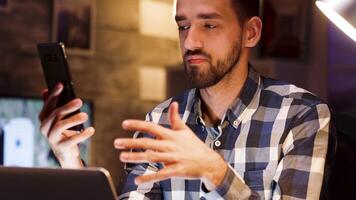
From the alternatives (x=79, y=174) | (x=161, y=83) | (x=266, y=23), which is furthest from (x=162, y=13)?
(x=79, y=174)

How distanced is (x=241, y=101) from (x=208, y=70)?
12 centimetres

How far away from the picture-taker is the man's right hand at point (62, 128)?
1.45 meters

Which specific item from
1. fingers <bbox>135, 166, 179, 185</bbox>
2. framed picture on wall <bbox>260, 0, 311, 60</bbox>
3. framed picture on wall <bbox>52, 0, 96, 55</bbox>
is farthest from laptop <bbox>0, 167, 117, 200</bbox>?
framed picture on wall <bbox>260, 0, 311, 60</bbox>

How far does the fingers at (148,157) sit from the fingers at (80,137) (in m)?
0.36

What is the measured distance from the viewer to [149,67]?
3594 mm

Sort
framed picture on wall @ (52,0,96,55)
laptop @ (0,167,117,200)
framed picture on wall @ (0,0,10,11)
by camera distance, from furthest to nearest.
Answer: framed picture on wall @ (52,0,96,55)
framed picture on wall @ (0,0,10,11)
laptop @ (0,167,117,200)

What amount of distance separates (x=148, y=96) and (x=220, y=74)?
213 cm

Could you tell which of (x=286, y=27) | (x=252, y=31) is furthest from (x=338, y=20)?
(x=286, y=27)

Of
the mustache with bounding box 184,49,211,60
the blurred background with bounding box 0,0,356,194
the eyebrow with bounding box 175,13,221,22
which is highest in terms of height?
the eyebrow with bounding box 175,13,221,22

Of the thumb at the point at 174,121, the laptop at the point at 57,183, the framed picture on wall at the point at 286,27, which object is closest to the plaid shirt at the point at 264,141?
the thumb at the point at 174,121

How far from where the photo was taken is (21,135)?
2.87 metres

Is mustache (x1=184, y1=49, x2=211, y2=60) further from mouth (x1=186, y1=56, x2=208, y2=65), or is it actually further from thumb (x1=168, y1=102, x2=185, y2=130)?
thumb (x1=168, y1=102, x2=185, y2=130)

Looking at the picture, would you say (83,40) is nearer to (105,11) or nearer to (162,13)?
(105,11)

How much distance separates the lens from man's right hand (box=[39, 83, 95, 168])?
1450 millimetres
